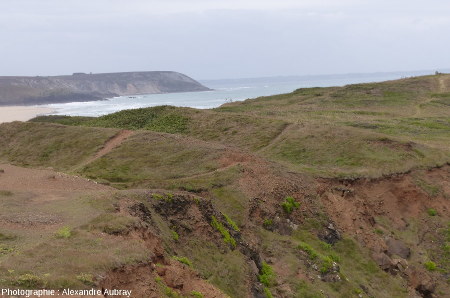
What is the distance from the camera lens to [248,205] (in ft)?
76.3

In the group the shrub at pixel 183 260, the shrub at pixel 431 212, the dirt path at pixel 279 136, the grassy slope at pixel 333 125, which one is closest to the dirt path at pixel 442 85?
the grassy slope at pixel 333 125

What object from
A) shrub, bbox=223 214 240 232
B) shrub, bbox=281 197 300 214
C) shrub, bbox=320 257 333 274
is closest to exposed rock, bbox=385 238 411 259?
shrub, bbox=320 257 333 274

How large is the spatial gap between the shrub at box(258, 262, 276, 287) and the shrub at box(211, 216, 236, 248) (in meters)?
1.56

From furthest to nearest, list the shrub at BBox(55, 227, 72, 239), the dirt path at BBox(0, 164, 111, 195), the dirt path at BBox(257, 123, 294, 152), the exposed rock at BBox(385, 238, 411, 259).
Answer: the dirt path at BBox(257, 123, 294, 152), the exposed rock at BBox(385, 238, 411, 259), the dirt path at BBox(0, 164, 111, 195), the shrub at BBox(55, 227, 72, 239)

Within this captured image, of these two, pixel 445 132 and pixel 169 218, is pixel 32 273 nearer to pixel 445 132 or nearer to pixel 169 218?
pixel 169 218

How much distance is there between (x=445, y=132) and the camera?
40.4 meters

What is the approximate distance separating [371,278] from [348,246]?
206cm

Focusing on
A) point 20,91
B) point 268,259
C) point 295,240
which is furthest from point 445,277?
point 20,91

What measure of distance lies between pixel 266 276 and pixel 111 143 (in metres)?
20.1

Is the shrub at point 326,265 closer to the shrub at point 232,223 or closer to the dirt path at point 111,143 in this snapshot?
the shrub at point 232,223

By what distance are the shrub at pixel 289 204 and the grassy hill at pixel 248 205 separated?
15cm

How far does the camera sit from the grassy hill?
14156 millimetres

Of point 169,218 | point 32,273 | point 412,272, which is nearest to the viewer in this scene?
point 32,273

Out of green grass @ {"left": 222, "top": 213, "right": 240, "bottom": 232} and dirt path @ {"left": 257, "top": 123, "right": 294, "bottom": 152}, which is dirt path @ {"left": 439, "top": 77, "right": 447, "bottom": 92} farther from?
green grass @ {"left": 222, "top": 213, "right": 240, "bottom": 232}
